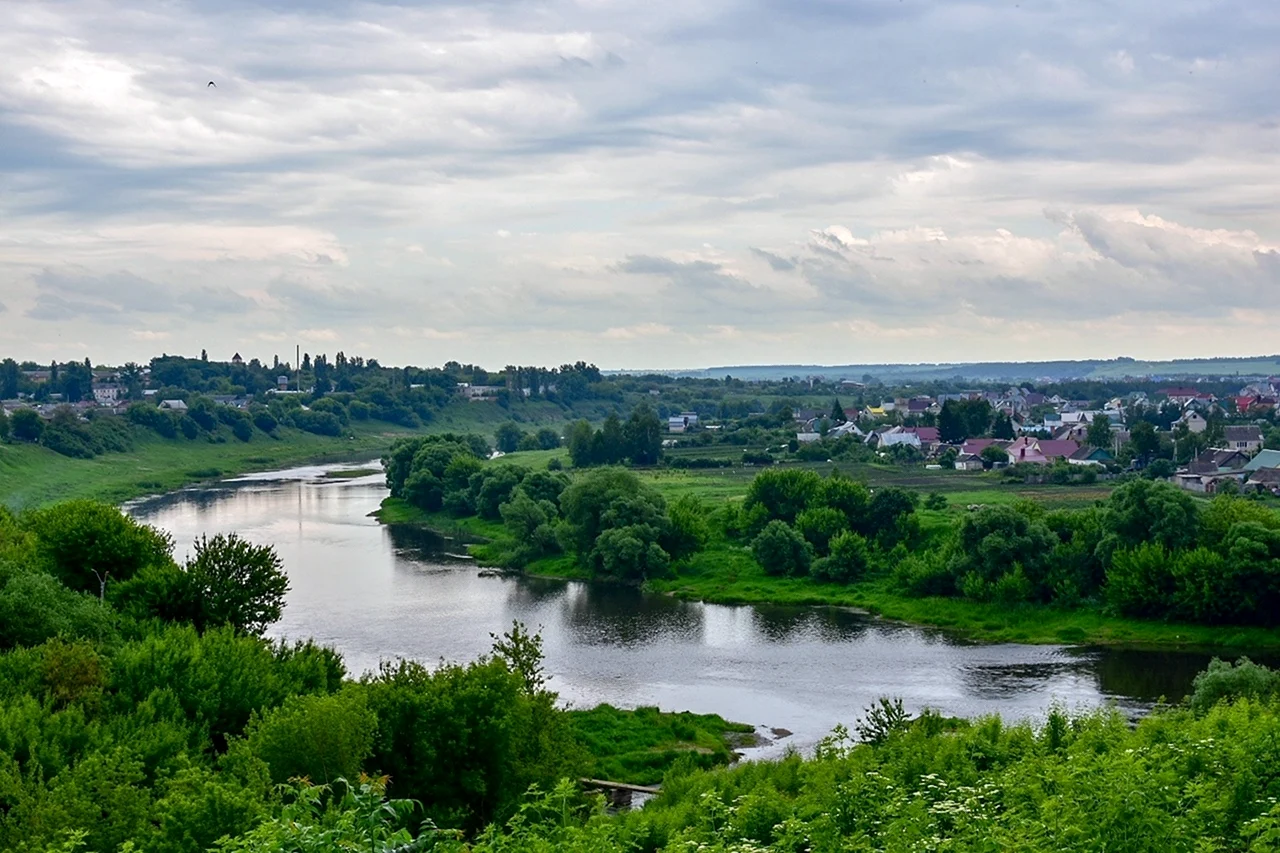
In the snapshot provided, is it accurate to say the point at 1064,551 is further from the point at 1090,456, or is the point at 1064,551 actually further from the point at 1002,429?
the point at 1002,429

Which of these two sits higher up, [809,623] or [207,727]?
[207,727]

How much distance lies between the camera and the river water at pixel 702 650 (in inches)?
1503

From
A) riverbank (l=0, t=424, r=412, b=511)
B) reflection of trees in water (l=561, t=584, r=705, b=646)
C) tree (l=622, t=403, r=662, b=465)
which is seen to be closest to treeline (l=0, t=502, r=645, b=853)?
reflection of trees in water (l=561, t=584, r=705, b=646)

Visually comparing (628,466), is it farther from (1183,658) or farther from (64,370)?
(64,370)

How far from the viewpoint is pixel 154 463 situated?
4400 inches

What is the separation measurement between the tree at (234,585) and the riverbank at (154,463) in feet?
162

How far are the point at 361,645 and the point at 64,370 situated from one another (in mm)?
152886

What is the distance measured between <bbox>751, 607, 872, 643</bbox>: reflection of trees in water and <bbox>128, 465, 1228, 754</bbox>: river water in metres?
0.08

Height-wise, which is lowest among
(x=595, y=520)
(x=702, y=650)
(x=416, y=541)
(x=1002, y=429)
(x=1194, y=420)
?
(x=702, y=650)

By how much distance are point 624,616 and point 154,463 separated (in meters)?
72.5

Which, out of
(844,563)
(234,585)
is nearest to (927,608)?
(844,563)

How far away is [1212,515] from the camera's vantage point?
163ft

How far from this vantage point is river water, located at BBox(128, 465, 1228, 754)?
38.2 m

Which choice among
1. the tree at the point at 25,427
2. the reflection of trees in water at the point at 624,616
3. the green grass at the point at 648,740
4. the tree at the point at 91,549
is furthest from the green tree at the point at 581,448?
the green grass at the point at 648,740
